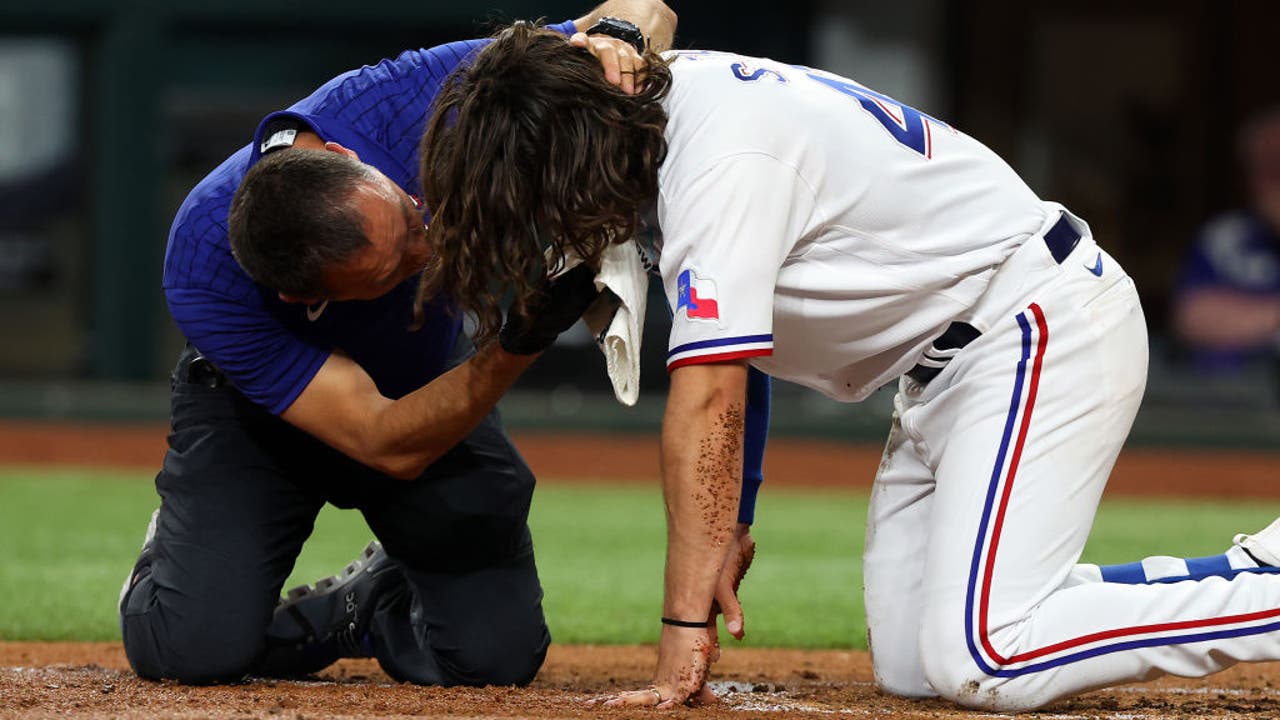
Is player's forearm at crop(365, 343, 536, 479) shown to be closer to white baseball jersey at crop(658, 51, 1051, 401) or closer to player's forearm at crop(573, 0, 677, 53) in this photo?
white baseball jersey at crop(658, 51, 1051, 401)

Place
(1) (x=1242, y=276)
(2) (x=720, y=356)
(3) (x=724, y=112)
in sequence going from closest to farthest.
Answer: (2) (x=720, y=356), (3) (x=724, y=112), (1) (x=1242, y=276)

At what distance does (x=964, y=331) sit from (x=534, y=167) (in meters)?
1.06

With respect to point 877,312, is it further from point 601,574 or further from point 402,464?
point 601,574

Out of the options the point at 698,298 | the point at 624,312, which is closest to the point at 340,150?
the point at 624,312

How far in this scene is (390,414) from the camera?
369 cm

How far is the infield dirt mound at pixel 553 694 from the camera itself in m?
3.29

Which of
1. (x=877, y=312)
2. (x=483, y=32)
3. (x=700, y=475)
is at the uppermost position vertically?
(x=877, y=312)

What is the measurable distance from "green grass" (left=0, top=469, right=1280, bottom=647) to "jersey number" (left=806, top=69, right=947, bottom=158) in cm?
207

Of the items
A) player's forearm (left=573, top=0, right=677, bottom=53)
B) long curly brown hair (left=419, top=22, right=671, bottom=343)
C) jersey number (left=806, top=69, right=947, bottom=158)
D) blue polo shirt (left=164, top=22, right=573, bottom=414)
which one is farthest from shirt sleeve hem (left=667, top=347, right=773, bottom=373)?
player's forearm (left=573, top=0, right=677, bottom=53)

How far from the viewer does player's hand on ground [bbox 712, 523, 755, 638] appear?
3.22 metres

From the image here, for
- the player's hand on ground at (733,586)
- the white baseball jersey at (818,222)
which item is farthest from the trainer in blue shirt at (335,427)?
the player's hand on ground at (733,586)

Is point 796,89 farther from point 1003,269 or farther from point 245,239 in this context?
point 245,239

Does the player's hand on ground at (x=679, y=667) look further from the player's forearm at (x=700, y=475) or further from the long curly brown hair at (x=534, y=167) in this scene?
the long curly brown hair at (x=534, y=167)

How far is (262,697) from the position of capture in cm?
353
